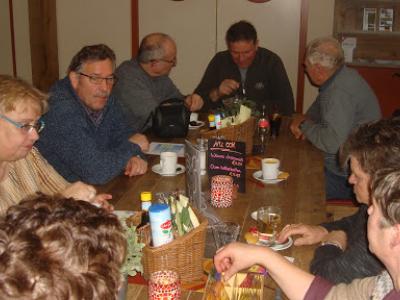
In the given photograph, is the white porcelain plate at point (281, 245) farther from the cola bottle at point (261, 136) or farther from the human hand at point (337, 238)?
the cola bottle at point (261, 136)

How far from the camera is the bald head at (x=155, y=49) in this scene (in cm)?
355

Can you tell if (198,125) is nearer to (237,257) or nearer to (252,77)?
(252,77)

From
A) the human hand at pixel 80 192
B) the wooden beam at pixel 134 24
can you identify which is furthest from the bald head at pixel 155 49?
the wooden beam at pixel 134 24

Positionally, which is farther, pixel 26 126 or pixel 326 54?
pixel 326 54

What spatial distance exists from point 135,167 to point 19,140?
68 centimetres

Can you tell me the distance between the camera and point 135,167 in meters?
2.54

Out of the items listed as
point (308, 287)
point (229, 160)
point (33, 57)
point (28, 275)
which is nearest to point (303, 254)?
point (308, 287)

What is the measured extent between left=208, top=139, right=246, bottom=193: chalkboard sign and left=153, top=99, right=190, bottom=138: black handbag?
866mm

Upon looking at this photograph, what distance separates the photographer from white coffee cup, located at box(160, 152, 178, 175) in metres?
2.49

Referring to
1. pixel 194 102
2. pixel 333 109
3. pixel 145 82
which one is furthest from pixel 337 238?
pixel 145 82

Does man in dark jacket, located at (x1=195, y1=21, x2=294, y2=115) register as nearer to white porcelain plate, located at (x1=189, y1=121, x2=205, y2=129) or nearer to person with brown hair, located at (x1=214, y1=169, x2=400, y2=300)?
white porcelain plate, located at (x1=189, y1=121, x2=205, y2=129)

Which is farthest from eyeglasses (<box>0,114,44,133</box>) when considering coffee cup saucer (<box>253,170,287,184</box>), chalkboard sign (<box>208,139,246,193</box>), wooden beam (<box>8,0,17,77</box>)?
wooden beam (<box>8,0,17,77</box>)

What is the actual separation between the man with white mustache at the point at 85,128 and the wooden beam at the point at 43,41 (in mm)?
3014

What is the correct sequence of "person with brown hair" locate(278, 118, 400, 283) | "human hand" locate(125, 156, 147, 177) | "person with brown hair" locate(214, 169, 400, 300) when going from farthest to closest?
1. "human hand" locate(125, 156, 147, 177)
2. "person with brown hair" locate(278, 118, 400, 283)
3. "person with brown hair" locate(214, 169, 400, 300)
